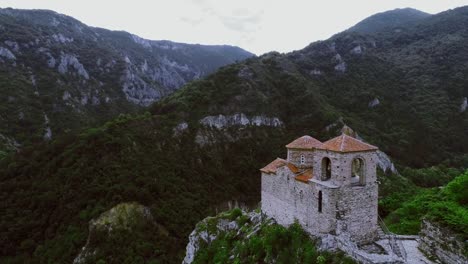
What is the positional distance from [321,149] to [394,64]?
408 feet

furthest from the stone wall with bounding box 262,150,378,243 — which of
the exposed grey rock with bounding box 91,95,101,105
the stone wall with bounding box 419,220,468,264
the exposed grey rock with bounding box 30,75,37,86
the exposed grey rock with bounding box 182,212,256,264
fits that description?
the exposed grey rock with bounding box 91,95,101,105

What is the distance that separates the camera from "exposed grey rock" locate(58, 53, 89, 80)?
477ft

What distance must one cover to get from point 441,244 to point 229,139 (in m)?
71.7

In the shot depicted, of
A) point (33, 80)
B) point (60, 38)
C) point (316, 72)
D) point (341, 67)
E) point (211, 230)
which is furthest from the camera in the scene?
point (60, 38)

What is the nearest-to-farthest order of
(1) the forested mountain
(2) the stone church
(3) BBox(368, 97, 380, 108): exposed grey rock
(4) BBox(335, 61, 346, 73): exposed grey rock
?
(2) the stone church
(1) the forested mountain
(3) BBox(368, 97, 380, 108): exposed grey rock
(4) BBox(335, 61, 346, 73): exposed grey rock

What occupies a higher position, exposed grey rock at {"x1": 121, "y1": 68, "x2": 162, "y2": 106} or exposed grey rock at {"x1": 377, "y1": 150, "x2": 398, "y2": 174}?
exposed grey rock at {"x1": 121, "y1": 68, "x2": 162, "y2": 106}

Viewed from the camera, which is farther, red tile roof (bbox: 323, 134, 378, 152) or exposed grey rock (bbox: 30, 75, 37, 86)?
exposed grey rock (bbox: 30, 75, 37, 86)

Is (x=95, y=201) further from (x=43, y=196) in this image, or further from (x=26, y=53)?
(x=26, y=53)

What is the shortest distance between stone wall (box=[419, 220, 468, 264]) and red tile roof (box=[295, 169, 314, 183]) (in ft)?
23.9

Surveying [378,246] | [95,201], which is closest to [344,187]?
[378,246]

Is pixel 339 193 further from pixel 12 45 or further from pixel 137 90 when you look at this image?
pixel 137 90

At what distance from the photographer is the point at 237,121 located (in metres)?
94.2

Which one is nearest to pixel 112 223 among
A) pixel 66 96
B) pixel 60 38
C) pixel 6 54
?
pixel 66 96

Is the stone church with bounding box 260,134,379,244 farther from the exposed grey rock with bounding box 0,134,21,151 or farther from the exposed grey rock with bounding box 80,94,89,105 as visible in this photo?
the exposed grey rock with bounding box 80,94,89,105
